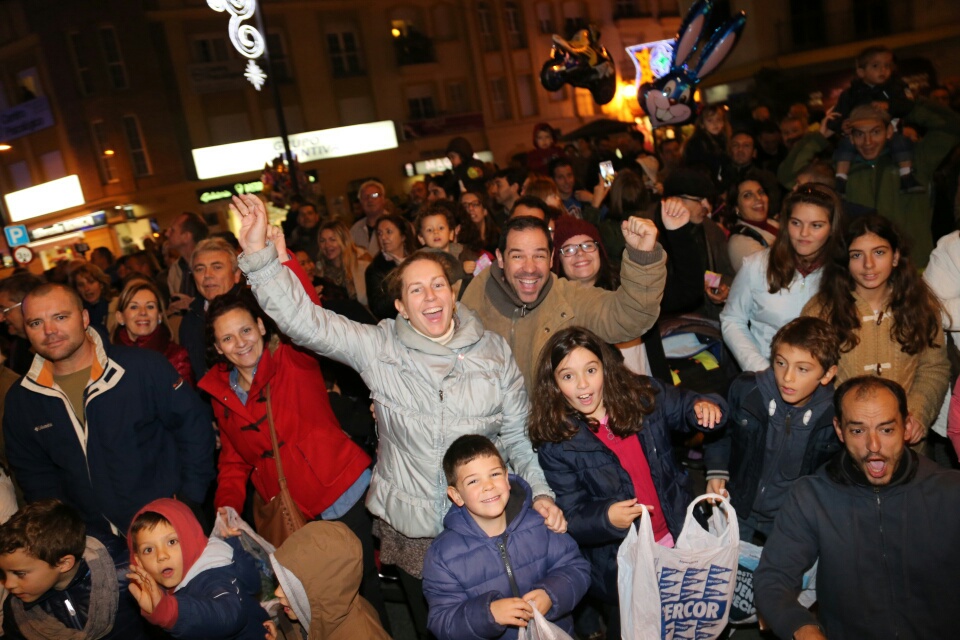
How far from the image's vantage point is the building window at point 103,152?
26.3 metres

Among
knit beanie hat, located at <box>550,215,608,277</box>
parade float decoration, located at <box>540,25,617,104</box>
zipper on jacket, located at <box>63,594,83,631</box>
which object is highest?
parade float decoration, located at <box>540,25,617,104</box>

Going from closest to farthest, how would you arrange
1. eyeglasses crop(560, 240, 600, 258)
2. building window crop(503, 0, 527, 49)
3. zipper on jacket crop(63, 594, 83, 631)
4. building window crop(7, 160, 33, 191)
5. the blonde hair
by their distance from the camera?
1. zipper on jacket crop(63, 594, 83, 631)
2. eyeglasses crop(560, 240, 600, 258)
3. the blonde hair
4. building window crop(7, 160, 33, 191)
5. building window crop(503, 0, 527, 49)

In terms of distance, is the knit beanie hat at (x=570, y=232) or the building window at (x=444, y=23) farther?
the building window at (x=444, y=23)

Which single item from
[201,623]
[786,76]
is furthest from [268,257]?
[786,76]

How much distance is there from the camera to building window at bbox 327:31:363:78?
29219 millimetres

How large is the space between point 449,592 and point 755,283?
2.45 metres

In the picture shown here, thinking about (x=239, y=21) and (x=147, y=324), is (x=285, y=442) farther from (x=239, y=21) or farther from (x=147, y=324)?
(x=239, y=21)

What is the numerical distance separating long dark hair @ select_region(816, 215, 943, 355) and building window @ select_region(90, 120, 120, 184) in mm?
28495

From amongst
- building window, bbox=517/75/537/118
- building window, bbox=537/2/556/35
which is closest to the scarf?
building window, bbox=517/75/537/118

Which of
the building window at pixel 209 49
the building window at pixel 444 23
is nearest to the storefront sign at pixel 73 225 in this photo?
the building window at pixel 209 49

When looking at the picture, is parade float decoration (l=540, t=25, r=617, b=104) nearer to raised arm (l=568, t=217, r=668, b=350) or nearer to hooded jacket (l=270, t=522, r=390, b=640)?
raised arm (l=568, t=217, r=668, b=350)

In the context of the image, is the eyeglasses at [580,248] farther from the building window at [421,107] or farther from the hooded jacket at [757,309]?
the building window at [421,107]

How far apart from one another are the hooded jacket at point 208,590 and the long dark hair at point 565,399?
4.82 feet

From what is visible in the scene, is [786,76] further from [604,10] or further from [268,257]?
[268,257]
